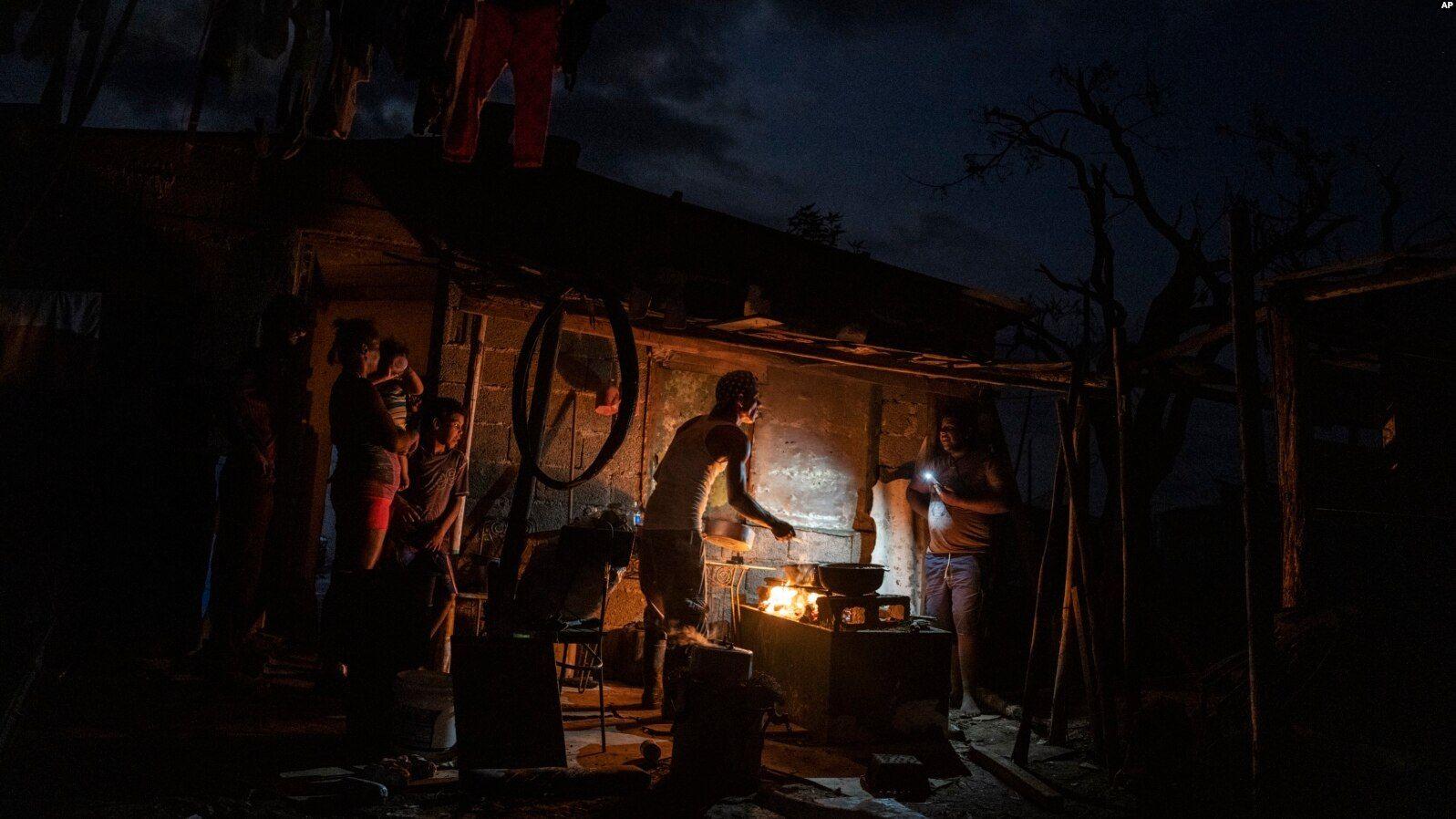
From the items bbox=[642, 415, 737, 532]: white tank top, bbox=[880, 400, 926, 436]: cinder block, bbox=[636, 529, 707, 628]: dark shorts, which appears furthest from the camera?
bbox=[880, 400, 926, 436]: cinder block

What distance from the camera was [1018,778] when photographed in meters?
5.55

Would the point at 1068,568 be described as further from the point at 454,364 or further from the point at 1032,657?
the point at 454,364

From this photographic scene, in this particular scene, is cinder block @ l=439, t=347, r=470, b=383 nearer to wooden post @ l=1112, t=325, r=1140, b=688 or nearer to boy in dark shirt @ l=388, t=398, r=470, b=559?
boy in dark shirt @ l=388, t=398, r=470, b=559

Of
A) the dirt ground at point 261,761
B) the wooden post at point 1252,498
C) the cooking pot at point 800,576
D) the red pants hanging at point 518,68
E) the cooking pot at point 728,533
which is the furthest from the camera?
the cooking pot at point 800,576

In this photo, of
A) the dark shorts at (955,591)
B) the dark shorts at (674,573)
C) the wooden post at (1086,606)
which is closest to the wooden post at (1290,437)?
the wooden post at (1086,606)

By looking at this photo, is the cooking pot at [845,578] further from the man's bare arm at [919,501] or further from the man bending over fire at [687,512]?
the man's bare arm at [919,501]

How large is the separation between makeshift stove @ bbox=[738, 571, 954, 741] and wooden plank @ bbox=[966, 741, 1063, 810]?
44cm

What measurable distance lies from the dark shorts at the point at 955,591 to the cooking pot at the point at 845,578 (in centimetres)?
199

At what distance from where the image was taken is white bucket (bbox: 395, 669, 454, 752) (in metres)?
5.00

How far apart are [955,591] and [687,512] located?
341 cm

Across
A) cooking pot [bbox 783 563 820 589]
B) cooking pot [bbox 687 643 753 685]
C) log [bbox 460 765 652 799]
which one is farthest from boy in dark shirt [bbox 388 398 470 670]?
cooking pot [bbox 783 563 820 589]

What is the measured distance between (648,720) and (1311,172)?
18.8 meters

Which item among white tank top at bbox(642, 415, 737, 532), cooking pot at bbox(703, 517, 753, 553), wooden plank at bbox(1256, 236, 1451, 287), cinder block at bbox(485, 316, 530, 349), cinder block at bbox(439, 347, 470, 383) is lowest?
cooking pot at bbox(703, 517, 753, 553)

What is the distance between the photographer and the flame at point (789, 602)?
24.0 ft
